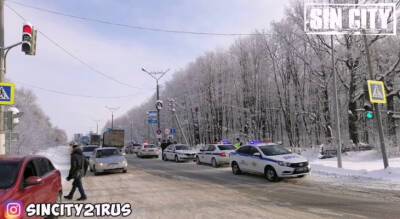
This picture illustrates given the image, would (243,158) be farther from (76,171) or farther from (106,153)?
(76,171)

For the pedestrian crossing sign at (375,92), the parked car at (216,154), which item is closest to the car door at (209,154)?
the parked car at (216,154)

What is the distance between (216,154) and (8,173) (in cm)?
1870

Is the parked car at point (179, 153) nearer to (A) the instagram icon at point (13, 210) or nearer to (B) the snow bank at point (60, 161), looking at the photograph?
(B) the snow bank at point (60, 161)

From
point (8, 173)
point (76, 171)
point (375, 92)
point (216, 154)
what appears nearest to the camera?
point (8, 173)

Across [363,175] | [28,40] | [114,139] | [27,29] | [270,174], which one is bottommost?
[363,175]

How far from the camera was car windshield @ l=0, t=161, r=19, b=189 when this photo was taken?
20.7ft

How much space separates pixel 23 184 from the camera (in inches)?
253

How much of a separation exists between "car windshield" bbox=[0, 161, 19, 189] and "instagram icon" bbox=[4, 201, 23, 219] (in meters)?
0.57

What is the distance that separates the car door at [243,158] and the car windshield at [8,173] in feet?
41.9

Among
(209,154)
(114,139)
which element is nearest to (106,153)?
(209,154)

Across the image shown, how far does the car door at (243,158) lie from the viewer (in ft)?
60.3

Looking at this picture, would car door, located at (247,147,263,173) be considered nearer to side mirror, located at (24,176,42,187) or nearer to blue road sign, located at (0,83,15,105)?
blue road sign, located at (0,83,15,105)

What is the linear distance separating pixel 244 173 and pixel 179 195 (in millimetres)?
7475

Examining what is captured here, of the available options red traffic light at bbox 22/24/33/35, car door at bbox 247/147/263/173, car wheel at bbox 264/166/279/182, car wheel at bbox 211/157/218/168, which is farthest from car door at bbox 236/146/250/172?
red traffic light at bbox 22/24/33/35
